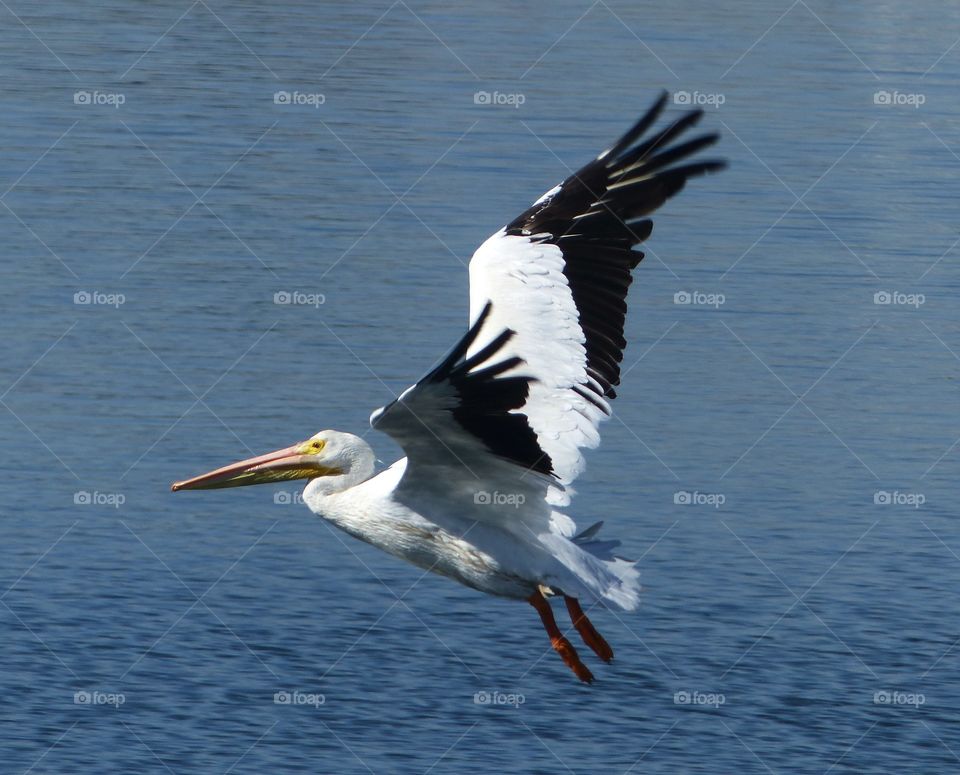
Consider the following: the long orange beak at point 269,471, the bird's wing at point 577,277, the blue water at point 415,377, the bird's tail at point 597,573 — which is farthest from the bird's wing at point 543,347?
the blue water at point 415,377

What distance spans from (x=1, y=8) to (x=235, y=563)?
1776cm

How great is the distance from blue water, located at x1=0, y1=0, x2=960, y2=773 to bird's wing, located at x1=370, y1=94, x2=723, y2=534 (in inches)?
103

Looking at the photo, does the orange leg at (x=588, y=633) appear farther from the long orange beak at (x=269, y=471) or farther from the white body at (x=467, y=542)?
the long orange beak at (x=269, y=471)

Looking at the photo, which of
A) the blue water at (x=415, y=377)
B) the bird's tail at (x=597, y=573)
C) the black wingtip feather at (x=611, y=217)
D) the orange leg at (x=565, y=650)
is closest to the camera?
the bird's tail at (x=597, y=573)

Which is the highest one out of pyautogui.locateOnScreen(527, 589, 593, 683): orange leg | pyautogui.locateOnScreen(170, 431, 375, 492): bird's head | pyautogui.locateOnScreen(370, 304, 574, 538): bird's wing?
pyautogui.locateOnScreen(170, 431, 375, 492): bird's head

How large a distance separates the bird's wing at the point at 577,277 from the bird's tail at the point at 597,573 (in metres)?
0.44

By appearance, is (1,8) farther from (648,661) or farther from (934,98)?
(648,661)

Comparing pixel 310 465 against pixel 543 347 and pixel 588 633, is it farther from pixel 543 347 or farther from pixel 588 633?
pixel 588 633

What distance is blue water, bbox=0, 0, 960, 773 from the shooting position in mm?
11875

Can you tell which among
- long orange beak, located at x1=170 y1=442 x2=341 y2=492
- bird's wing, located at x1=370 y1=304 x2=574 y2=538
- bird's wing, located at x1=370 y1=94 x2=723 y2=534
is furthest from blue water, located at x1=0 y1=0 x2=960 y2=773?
bird's wing, located at x1=370 y1=94 x2=723 y2=534

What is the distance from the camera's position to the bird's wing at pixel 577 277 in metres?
9.46

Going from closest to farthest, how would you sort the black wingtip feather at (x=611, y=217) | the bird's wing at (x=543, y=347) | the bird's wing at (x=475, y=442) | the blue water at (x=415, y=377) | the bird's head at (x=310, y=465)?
the bird's wing at (x=475, y=442), the bird's wing at (x=543, y=347), the black wingtip feather at (x=611, y=217), the bird's head at (x=310, y=465), the blue water at (x=415, y=377)

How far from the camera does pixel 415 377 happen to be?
1552 centimetres

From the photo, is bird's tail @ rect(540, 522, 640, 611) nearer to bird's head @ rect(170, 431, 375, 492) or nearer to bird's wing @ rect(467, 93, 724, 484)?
bird's wing @ rect(467, 93, 724, 484)
